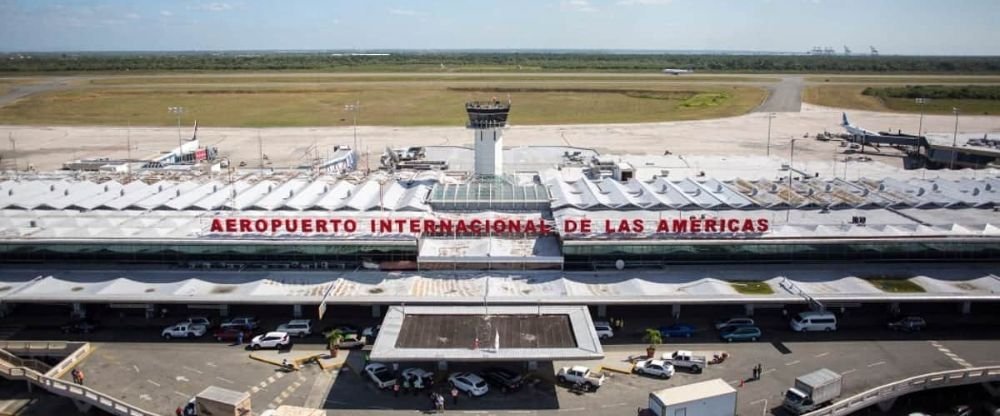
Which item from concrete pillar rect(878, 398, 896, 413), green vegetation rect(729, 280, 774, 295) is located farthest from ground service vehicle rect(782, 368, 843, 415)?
green vegetation rect(729, 280, 774, 295)

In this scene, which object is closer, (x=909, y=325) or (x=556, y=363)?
(x=556, y=363)

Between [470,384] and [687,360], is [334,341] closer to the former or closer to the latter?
[470,384]

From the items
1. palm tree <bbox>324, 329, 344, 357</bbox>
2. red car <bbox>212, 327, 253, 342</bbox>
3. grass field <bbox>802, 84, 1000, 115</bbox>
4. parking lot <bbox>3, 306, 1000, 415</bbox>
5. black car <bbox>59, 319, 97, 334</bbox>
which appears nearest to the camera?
parking lot <bbox>3, 306, 1000, 415</bbox>

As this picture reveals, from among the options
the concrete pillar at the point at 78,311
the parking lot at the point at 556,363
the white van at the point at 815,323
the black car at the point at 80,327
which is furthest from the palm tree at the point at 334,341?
the white van at the point at 815,323

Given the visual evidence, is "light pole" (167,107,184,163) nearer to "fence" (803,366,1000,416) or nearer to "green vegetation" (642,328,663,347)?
"green vegetation" (642,328,663,347)

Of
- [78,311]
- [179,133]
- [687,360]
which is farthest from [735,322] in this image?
[179,133]

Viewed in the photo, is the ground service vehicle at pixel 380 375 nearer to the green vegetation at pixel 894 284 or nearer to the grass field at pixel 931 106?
the green vegetation at pixel 894 284
